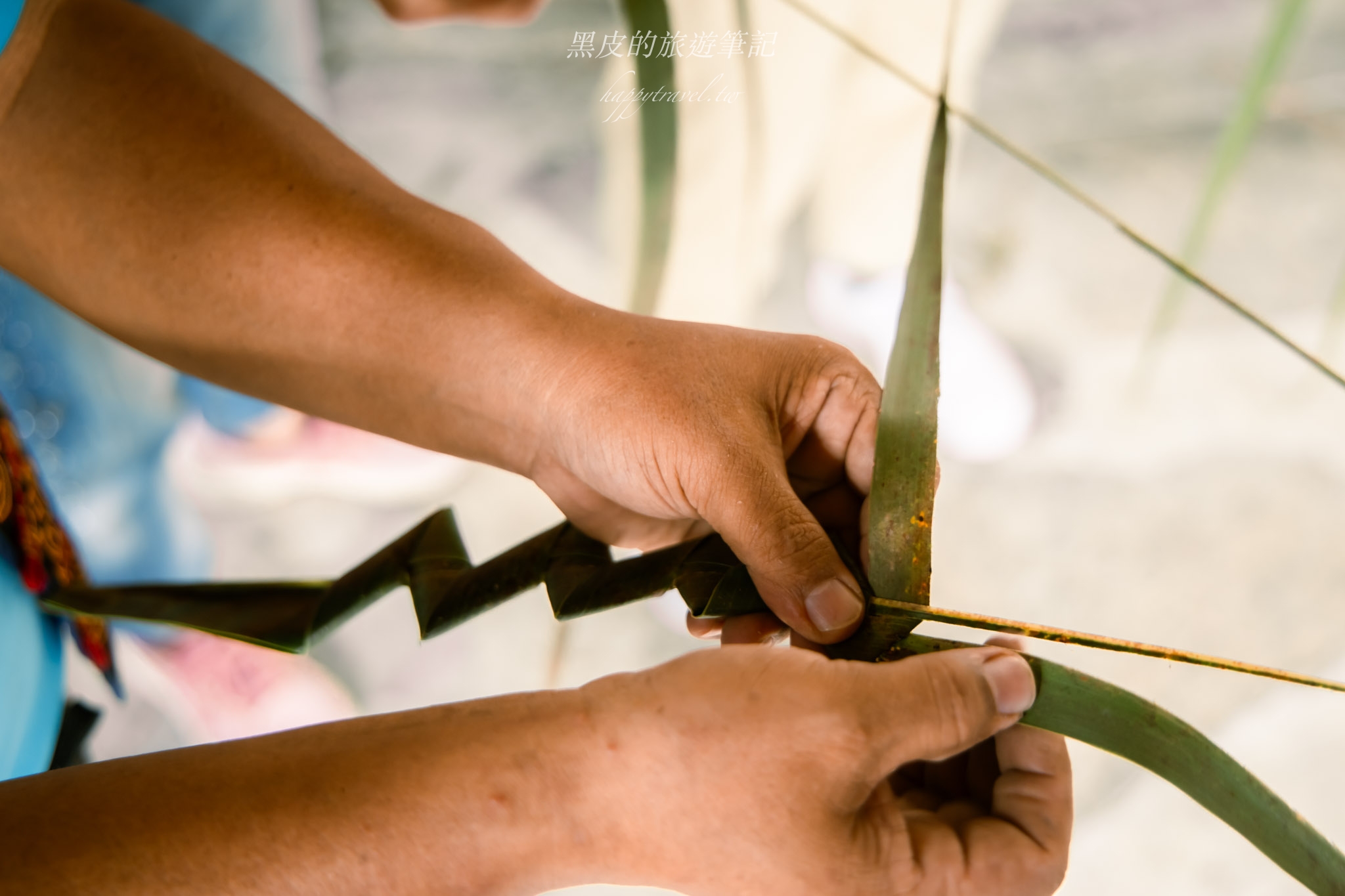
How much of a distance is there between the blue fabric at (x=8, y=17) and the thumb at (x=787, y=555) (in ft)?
1.43

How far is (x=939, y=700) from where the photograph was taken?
0.30 m

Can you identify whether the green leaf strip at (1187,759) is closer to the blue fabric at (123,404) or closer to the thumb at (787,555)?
the thumb at (787,555)

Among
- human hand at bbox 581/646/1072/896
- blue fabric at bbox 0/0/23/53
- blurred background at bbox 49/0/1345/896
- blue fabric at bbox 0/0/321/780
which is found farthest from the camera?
blue fabric at bbox 0/0/321/780

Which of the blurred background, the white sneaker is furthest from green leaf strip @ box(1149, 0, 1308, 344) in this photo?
the white sneaker

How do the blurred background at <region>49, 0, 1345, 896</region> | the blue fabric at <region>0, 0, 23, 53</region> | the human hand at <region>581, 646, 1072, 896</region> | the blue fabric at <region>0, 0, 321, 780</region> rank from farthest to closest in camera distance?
1. the blue fabric at <region>0, 0, 321, 780</region>
2. the blurred background at <region>49, 0, 1345, 896</region>
3. the blue fabric at <region>0, 0, 23, 53</region>
4. the human hand at <region>581, 646, 1072, 896</region>

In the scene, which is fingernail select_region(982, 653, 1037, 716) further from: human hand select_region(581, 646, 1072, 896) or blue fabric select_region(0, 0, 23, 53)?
blue fabric select_region(0, 0, 23, 53)

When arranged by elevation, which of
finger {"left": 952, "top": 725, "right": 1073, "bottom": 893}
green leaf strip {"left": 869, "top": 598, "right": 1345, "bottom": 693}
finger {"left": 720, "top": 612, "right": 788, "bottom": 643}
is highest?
finger {"left": 720, "top": 612, "right": 788, "bottom": 643}

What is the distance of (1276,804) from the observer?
327 millimetres

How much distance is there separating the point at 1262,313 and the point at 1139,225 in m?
0.12

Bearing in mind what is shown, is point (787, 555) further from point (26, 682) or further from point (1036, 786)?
point (26, 682)

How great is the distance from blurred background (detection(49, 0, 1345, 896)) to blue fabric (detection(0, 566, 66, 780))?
0.27 m

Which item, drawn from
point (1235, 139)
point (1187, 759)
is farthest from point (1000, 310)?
point (1187, 759)

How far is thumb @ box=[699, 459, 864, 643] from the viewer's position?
37 centimetres

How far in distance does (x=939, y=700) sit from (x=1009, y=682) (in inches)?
1.5
